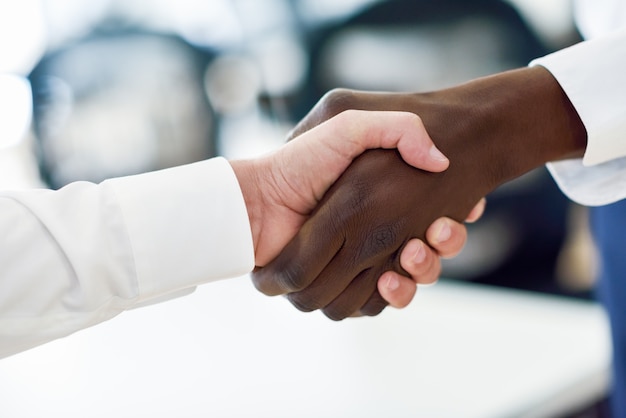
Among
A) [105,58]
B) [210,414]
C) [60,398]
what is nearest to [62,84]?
[105,58]

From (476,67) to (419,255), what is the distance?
1.49m

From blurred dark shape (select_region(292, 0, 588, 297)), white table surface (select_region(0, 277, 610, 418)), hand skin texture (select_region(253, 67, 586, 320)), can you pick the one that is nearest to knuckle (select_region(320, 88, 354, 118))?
hand skin texture (select_region(253, 67, 586, 320))

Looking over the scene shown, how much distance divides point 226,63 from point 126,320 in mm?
1519

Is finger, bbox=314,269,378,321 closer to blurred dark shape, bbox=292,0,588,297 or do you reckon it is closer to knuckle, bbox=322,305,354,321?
knuckle, bbox=322,305,354,321

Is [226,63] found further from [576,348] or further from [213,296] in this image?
[576,348]

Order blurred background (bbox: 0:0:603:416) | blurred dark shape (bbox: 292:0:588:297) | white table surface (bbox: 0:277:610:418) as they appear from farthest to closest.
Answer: blurred background (bbox: 0:0:603:416) < blurred dark shape (bbox: 292:0:588:297) < white table surface (bbox: 0:277:610:418)

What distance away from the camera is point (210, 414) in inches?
53.6

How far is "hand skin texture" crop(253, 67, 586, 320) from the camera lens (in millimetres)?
1044

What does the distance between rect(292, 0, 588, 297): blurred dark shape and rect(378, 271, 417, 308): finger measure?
1396mm

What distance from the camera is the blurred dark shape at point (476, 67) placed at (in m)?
2.38

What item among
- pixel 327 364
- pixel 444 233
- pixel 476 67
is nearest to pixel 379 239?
pixel 444 233

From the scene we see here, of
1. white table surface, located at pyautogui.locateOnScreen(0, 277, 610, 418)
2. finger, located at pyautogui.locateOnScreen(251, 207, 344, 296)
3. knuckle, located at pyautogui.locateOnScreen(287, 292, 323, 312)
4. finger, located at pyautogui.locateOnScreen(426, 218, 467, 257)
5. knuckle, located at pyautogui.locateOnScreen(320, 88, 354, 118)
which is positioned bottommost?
white table surface, located at pyautogui.locateOnScreen(0, 277, 610, 418)

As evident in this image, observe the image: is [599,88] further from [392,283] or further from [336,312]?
[336,312]

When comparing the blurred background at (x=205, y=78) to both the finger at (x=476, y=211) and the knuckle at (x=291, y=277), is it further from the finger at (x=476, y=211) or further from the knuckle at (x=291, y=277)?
the knuckle at (x=291, y=277)
